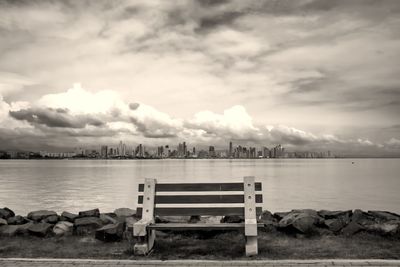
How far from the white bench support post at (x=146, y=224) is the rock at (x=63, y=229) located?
93.4 inches

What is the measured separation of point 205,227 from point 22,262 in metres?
2.97

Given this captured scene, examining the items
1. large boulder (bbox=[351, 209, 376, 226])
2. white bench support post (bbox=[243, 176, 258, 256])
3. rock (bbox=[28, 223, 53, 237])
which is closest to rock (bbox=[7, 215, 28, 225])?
rock (bbox=[28, 223, 53, 237])

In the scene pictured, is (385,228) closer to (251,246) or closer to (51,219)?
(251,246)

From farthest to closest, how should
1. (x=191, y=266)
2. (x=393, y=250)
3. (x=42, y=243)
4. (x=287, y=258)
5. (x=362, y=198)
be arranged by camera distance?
(x=362, y=198) < (x=42, y=243) < (x=393, y=250) < (x=287, y=258) < (x=191, y=266)

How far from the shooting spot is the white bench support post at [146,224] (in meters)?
7.57

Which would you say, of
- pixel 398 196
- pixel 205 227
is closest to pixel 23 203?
pixel 205 227

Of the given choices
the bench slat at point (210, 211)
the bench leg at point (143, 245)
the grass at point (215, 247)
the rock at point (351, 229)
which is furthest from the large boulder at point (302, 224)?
the bench leg at point (143, 245)

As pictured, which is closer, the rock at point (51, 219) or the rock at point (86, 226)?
the rock at point (86, 226)

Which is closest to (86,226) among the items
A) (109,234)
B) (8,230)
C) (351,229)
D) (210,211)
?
(109,234)

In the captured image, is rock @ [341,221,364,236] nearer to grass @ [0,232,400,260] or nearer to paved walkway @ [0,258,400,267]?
grass @ [0,232,400,260]

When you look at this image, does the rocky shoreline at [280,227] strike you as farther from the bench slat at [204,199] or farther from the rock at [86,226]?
the bench slat at [204,199]

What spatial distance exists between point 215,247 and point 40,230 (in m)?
3.78

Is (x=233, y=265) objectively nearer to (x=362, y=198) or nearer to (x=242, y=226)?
(x=242, y=226)

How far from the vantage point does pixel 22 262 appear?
692cm
